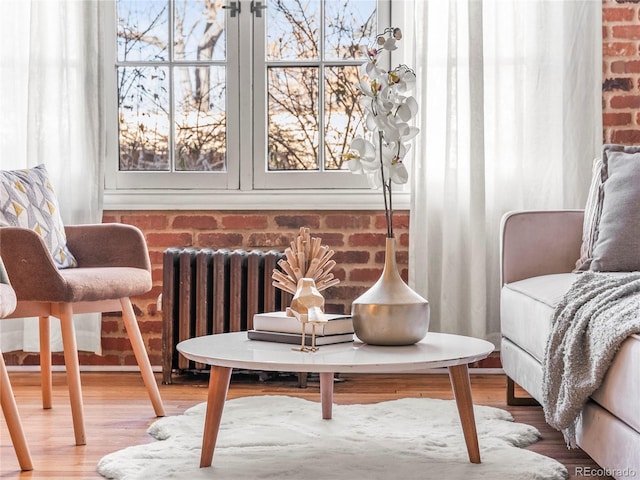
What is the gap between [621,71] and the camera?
3908 mm

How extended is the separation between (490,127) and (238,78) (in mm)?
1149

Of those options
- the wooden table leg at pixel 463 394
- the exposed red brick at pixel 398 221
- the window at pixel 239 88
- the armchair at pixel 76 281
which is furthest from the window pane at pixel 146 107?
the wooden table leg at pixel 463 394

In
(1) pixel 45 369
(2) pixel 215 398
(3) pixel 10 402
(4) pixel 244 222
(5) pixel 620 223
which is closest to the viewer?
(2) pixel 215 398

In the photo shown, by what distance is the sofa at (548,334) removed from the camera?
1.86 m

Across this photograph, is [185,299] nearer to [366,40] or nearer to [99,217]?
[99,217]

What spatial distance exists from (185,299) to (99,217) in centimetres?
57

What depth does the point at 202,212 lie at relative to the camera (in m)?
4.01

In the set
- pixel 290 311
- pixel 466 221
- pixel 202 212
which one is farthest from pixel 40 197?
pixel 466 221

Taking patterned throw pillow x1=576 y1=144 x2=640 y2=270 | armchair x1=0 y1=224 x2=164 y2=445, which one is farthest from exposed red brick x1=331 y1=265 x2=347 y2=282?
patterned throw pillow x1=576 y1=144 x2=640 y2=270

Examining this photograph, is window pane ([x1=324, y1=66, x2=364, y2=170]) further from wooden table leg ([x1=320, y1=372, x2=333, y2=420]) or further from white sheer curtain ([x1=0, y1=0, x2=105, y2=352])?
wooden table leg ([x1=320, y1=372, x2=333, y2=420])

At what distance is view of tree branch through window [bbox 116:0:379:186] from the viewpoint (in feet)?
13.3

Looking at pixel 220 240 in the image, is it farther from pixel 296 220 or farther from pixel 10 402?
pixel 10 402

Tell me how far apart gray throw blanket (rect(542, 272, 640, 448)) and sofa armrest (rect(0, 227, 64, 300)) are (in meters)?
1.45

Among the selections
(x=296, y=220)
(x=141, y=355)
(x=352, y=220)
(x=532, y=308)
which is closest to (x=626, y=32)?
(x=352, y=220)
